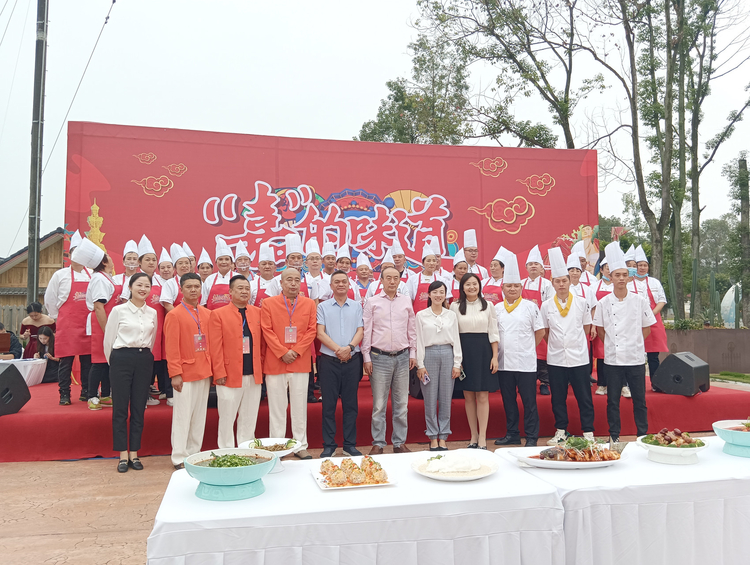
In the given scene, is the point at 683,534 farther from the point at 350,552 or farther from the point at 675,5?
the point at 675,5

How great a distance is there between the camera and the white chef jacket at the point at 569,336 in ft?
13.5

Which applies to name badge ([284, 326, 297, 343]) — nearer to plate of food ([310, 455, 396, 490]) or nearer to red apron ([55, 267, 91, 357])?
red apron ([55, 267, 91, 357])

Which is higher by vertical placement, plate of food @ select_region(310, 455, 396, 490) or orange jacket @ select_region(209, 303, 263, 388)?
orange jacket @ select_region(209, 303, 263, 388)

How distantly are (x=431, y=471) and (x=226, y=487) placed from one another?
2.01 feet

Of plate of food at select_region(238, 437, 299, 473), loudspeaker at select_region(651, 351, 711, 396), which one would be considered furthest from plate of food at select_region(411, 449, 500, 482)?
loudspeaker at select_region(651, 351, 711, 396)

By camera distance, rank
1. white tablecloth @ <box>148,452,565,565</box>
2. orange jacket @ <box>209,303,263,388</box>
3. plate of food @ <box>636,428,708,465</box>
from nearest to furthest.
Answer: white tablecloth @ <box>148,452,565,565</box> < plate of food @ <box>636,428,708,465</box> < orange jacket @ <box>209,303,263,388</box>

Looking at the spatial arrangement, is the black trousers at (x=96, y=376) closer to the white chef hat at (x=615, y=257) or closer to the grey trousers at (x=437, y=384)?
the grey trousers at (x=437, y=384)

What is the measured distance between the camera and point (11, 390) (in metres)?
4.03

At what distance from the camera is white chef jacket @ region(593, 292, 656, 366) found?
4039 millimetres

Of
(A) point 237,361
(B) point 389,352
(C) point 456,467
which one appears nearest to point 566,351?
(B) point 389,352

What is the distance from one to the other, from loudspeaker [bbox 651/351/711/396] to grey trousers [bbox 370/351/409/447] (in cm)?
245

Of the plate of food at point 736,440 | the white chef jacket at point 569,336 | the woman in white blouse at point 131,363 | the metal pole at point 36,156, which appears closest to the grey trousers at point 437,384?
the white chef jacket at point 569,336

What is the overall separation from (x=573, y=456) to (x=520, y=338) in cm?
239

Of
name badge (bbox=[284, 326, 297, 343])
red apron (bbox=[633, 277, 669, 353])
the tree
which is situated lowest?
red apron (bbox=[633, 277, 669, 353])
